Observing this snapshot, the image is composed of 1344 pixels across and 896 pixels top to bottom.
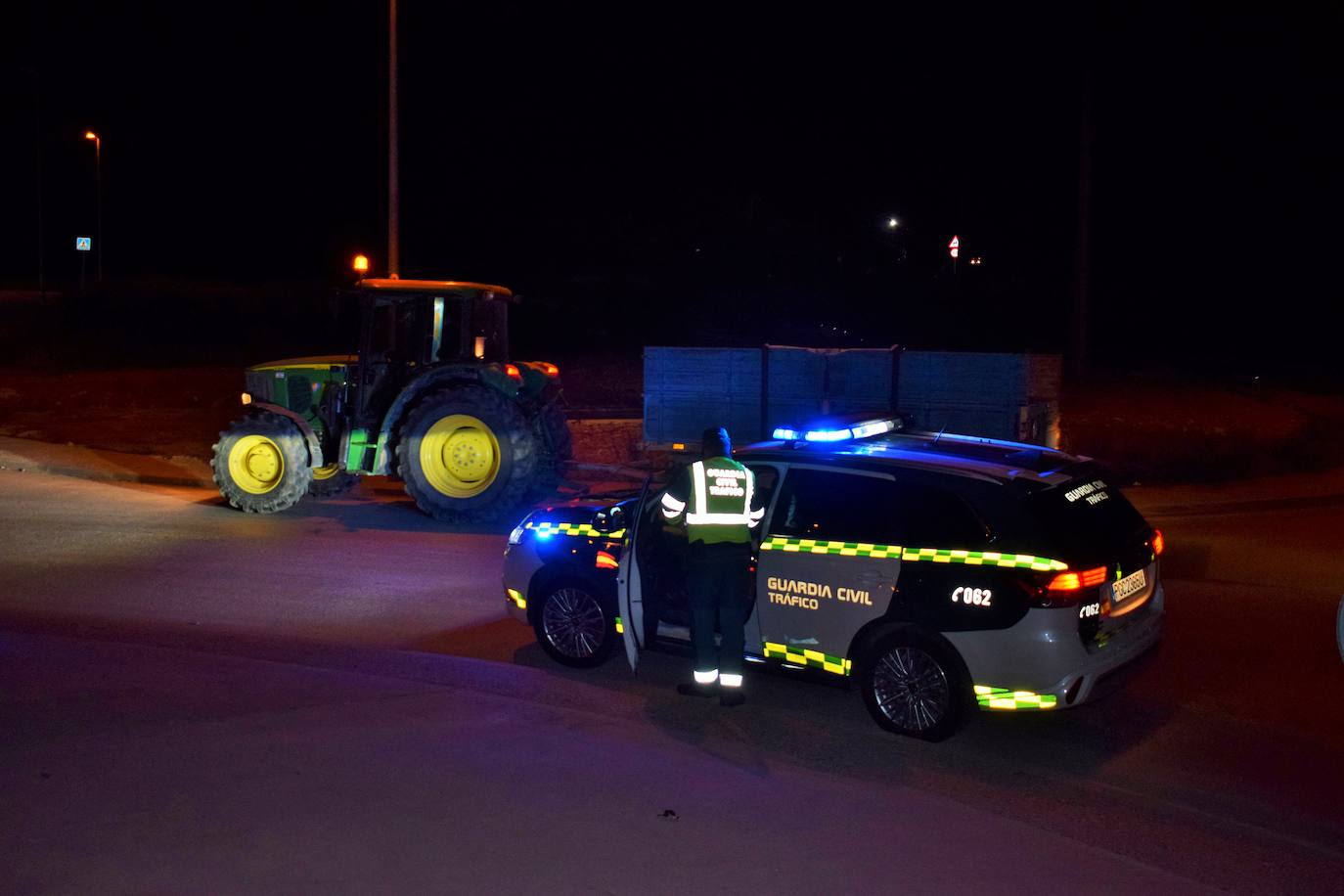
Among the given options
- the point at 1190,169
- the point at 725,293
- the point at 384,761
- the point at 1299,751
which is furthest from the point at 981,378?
the point at 1190,169

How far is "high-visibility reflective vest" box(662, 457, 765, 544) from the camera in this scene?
729 centimetres

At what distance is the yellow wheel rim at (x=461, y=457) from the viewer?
1464 centimetres

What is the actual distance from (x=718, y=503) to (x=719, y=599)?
1.80 feet

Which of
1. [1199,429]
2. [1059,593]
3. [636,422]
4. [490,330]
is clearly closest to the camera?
[1059,593]

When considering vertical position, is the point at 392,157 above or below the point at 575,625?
above

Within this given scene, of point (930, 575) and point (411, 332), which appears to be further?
point (411, 332)

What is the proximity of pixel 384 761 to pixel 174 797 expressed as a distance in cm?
98

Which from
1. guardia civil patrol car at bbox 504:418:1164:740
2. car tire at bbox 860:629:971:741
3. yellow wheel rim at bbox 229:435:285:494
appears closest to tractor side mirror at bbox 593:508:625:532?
guardia civil patrol car at bbox 504:418:1164:740

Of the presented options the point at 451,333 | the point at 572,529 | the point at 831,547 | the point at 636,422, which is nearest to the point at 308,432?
the point at 451,333

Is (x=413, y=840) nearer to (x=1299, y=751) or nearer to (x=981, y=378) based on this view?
(x=1299, y=751)

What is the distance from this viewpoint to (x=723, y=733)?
23.5 ft

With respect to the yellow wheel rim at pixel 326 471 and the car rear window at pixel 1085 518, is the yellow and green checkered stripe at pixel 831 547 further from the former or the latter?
the yellow wheel rim at pixel 326 471

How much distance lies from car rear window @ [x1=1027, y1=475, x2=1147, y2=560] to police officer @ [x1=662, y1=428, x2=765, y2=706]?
1.57 metres

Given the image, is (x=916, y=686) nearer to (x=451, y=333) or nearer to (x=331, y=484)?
(x=451, y=333)
